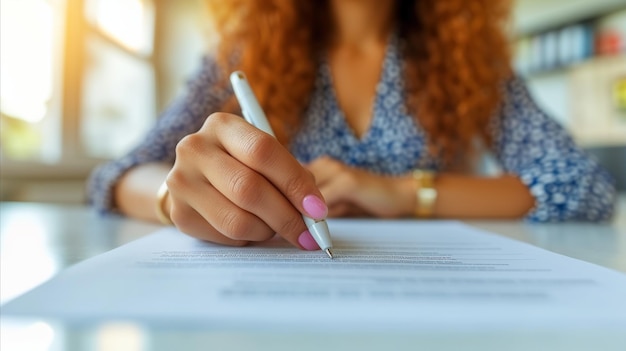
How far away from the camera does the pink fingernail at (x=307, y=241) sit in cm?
36

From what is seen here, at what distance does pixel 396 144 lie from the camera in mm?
973

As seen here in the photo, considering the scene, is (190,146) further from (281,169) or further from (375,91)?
(375,91)

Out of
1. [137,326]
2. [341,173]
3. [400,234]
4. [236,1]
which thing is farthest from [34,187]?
[137,326]

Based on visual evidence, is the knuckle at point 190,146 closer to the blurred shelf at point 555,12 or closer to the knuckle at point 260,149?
the knuckle at point 260,149

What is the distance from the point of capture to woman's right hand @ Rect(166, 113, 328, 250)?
0.35m

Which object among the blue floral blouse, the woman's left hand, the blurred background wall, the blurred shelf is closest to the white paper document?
the woman's left hand

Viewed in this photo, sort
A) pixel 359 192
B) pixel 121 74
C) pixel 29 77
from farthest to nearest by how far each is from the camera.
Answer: pixel 121 74, pixel 29 77, pixel 359 192

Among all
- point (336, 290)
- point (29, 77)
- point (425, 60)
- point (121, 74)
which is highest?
point (121, 74)

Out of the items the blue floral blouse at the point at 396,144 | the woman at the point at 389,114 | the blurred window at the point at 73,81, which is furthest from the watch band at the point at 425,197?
the blurred window at the point at 73,81

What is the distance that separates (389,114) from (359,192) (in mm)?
346

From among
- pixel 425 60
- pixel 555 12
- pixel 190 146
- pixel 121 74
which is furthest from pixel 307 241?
pixel 555 12

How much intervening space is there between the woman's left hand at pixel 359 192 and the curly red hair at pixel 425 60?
10.7 inches

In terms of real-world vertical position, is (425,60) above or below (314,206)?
above

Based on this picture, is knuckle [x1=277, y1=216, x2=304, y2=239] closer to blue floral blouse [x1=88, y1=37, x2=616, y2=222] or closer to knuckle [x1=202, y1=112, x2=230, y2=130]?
knuckle [x1=202, y1=112, x2=230, y2=130]
